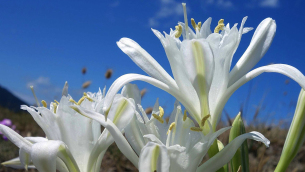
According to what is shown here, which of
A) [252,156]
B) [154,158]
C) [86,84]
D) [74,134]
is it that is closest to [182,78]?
[154,158]

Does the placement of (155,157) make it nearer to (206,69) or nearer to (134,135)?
(134,135)

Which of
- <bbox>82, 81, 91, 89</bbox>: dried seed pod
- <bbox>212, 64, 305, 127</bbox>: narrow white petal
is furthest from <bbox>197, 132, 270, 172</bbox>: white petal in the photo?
<bbox>82, 81, 91, 89</bbox>: dried seed pod

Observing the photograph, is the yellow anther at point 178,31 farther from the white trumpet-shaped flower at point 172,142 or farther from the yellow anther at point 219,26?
the white trumpet-shaped flower at point 172,142

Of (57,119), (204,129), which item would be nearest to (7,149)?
(57,119)

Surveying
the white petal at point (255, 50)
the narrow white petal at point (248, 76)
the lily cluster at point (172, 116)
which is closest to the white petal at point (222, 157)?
the lily cluster at point (172, 116)

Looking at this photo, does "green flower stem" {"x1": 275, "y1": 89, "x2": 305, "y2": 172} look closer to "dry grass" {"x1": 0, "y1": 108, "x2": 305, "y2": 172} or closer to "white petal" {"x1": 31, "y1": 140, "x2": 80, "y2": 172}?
"white petal" {"x1": 31, "y1": 140, "x2": 80, "y2": 172}

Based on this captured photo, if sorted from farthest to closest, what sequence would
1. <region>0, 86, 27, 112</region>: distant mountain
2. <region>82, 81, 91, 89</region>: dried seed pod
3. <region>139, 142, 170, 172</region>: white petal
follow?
1. <region>0, 86, 27, 112</region>: distant mountain
2. <region>82, 81, 91, 89</region>: dried seed pod
3. <region>139, 142, 170, 172</region>: white petal
